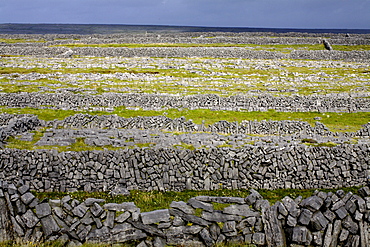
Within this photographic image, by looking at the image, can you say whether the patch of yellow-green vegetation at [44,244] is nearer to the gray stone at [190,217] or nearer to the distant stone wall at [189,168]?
the gray stone at [190,217]

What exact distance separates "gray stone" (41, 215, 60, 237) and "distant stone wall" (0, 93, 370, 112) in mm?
26463

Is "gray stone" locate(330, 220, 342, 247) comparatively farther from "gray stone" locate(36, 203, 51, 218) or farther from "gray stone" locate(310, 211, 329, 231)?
"gray stone" locate(36, 203, 51, 218)

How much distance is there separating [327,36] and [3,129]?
10004 cm

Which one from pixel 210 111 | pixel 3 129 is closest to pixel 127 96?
pixel 210 111

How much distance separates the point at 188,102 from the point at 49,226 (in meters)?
28.1

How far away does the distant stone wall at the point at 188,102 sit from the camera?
3566cm

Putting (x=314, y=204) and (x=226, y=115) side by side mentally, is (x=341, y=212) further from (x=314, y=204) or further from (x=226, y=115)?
(x=226, y=115)

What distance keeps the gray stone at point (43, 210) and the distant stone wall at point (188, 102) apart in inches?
1035

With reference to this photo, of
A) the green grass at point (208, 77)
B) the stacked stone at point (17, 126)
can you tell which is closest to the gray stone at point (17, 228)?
the stacked stone at point (17, 126)

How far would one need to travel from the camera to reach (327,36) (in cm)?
9988

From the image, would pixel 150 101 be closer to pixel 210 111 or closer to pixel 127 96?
pixel 127 96

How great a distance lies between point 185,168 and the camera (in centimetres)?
1888

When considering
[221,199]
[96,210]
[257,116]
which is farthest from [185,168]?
[257,116]

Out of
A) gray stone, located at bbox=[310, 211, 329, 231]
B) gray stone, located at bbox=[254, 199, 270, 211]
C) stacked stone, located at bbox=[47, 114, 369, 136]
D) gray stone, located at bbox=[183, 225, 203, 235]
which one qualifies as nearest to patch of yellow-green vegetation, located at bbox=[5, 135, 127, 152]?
stacked stone, located at bbox=[47, 114, 369, 136]
